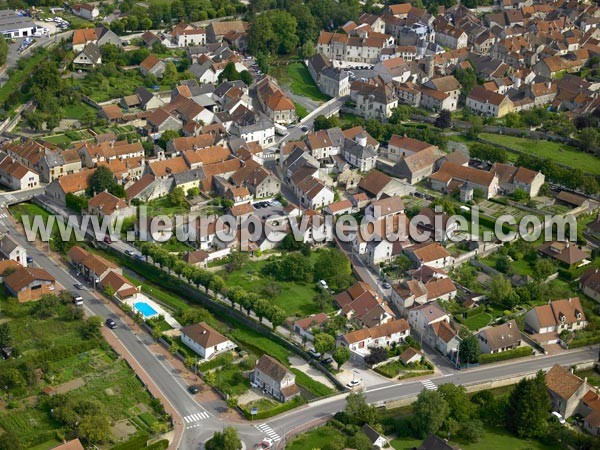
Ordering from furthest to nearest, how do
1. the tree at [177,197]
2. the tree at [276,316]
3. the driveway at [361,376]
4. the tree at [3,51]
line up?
the tree at [3,51]
the tree at [177,197]
the tree at [276,316]
the driveway at [361,376]

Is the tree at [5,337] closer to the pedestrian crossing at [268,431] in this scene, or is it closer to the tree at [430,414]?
the pedestrian crossing at [268,431]

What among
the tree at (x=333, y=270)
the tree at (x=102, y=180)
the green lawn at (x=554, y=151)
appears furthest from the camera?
the green lawn at (x=554, y=151)

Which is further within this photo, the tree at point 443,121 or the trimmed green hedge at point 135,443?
the tree at point 443,121

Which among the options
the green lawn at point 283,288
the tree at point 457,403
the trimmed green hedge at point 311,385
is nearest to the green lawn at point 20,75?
the green lawn at point 283,288

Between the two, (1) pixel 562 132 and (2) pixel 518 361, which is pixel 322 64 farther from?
(2) pixel 518 361

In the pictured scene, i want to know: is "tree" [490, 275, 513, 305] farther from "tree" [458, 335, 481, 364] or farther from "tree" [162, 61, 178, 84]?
"tree" [162, 61, 178, 84]

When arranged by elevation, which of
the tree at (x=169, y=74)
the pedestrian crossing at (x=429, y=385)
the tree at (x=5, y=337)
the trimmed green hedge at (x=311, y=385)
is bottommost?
the pedestrian crossing at (x=429, y=385)

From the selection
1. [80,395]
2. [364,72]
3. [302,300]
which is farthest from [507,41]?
[80,395]

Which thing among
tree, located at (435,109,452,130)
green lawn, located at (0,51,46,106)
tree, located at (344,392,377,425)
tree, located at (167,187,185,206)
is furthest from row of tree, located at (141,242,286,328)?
green lawn, located at (0,51,46,106)
